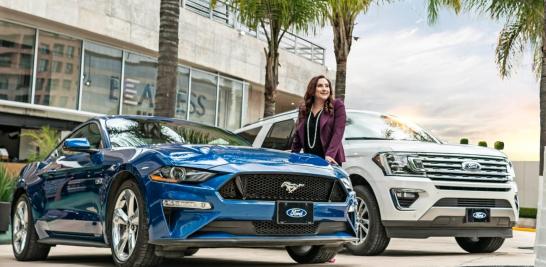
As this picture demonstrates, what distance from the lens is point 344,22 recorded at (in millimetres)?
21250

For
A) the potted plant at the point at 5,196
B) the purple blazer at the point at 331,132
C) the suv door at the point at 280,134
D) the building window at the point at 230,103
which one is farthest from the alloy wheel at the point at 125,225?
the building window at the point at 230,103

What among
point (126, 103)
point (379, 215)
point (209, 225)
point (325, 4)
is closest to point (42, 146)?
point (126, 103)

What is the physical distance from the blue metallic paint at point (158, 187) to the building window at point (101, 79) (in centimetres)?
1626

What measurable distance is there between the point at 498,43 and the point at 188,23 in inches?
394

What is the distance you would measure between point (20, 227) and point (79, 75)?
15.6 metres

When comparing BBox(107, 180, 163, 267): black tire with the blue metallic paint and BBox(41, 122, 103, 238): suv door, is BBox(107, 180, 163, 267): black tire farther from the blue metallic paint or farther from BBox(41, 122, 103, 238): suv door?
BBox(41, 122, 103, 238): suv door

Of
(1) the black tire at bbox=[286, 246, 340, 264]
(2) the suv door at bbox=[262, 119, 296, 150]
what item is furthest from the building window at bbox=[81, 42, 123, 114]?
(1) the black tire at bbox=[286, 246, 340, 264]

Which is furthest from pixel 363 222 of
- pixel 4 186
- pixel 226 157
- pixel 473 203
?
pixel 4 186

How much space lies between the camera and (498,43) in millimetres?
25703

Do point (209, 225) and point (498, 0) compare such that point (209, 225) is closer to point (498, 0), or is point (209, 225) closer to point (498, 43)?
point (498, 0)

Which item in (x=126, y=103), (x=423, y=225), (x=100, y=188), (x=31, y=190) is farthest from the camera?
(x=126, y=103)

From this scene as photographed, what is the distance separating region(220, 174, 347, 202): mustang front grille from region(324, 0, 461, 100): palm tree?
1243cm

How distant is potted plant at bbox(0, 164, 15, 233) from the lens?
1228 cm

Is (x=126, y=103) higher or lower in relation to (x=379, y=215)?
higher
